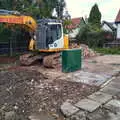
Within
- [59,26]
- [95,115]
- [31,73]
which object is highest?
[59,26]

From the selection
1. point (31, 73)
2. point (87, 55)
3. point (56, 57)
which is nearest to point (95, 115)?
point (31, 73)

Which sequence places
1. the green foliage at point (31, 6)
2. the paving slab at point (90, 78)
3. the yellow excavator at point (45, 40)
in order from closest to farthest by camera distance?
the paving slab at point (90, 78), the yellow excavator at point (45, 40), the green foliage at point (31, 6)

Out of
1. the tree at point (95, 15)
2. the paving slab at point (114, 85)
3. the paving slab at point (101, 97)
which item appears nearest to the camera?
the paving slab at point (101, 97)

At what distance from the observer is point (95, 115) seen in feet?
17.0

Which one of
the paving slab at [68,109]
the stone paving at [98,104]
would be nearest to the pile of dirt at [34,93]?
the paving slab at [68,109]

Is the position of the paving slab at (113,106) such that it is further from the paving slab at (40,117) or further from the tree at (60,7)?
the tree at (60,7)

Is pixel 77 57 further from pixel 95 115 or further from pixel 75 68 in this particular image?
pixel 95 115

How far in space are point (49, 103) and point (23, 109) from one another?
0.77 metres

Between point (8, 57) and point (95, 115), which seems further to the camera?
point (8, 57)

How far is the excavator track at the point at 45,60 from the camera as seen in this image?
10721mm

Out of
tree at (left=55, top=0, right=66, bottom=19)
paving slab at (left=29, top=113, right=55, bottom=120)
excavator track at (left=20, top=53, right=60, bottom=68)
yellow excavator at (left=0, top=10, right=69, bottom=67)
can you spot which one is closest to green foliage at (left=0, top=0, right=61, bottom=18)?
tree at (left=55, top=0, right=66, bottom=19)

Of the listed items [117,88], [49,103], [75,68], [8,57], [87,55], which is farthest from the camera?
[87,55]

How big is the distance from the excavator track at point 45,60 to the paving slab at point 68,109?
511cm

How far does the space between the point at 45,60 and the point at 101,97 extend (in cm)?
508
